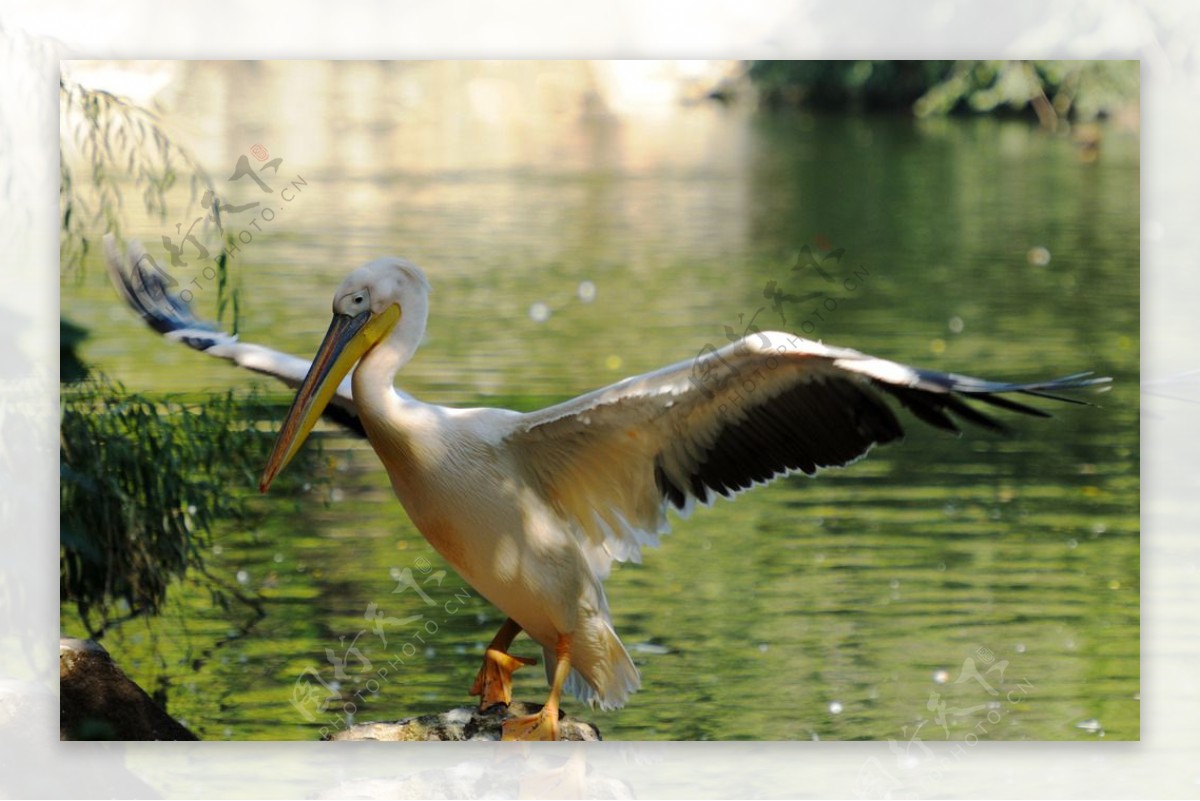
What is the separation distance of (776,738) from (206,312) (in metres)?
1.60

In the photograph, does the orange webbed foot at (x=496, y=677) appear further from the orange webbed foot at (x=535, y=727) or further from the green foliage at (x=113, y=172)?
the green foliage at (x=113, y=172)

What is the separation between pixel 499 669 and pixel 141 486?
0.95 meters

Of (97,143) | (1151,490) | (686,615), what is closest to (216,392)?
(97,143)

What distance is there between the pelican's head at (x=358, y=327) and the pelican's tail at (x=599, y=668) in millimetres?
710

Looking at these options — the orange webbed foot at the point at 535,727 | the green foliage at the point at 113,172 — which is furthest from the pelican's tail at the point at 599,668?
the green foliage at the point at 113,172

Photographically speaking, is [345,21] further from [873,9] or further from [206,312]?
[873,9]

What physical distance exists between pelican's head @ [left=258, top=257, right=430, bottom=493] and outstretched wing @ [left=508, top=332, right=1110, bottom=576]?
0.34 metres

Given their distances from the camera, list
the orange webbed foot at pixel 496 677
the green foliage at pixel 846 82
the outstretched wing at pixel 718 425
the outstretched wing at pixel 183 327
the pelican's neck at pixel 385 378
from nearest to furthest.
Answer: the outstretched wing at pixel 718 425
the pelican's neck at pixel 385 378
the orange webbed foot at pixel 496 677
the outstretched wing at pixel 183 327
the green foliage at pixel 846 82

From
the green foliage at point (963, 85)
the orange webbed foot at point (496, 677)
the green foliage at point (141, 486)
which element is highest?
the green foliage at point (963, 85)

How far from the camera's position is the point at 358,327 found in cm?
445

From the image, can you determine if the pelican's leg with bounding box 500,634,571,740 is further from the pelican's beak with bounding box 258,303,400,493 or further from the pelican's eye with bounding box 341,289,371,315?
the pelican's eye with bounding box 341,289,371,315

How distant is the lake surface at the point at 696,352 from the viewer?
4.70m

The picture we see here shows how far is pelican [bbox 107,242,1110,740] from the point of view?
421 centimetres

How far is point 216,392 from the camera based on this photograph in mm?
4934
